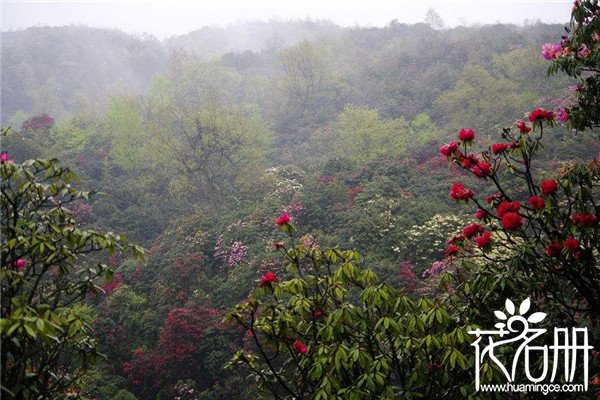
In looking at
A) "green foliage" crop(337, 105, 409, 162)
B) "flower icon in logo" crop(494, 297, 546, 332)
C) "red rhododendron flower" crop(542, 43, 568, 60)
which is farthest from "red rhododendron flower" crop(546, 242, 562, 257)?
"green foliage" crop(337, 105, 409, 162)

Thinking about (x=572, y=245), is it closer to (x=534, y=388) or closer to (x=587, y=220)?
(x=587, y=220)

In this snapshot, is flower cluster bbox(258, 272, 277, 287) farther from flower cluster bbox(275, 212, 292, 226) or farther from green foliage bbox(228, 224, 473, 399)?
flower cluster bbox(275, 212, 292, 226)

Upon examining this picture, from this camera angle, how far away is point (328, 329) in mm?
3422

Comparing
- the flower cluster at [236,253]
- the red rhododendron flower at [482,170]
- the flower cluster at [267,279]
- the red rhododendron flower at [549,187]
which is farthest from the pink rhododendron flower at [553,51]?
the flower cluster at [236,253]

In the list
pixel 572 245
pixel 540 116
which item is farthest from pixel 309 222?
pixel 572 245

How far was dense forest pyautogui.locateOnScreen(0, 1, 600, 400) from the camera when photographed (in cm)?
338

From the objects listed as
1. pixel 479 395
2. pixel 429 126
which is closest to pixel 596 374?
pixel 479 395

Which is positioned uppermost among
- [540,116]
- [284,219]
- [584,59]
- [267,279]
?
[584,59]

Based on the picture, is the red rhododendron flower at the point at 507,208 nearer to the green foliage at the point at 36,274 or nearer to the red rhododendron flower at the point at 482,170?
the red rhododendron flower at the point at 482,170

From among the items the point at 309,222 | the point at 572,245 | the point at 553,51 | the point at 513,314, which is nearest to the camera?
the point at 572,245

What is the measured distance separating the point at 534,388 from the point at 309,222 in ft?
39.1

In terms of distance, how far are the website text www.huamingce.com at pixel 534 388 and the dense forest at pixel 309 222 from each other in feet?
0.42

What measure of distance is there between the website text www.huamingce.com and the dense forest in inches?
5.0

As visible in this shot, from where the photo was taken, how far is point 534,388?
3193 millimetres
